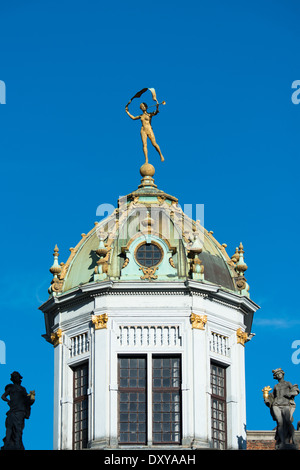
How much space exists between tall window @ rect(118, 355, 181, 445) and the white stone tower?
0.04 metres

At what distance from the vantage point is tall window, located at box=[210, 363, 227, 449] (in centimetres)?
10406

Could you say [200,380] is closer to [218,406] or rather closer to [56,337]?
[218,406]

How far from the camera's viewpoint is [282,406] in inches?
3920

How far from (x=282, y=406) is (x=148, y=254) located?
10711 mm

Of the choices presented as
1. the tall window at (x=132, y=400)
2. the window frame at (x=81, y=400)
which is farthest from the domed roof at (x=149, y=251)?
the tall window at (x=132, y=400)

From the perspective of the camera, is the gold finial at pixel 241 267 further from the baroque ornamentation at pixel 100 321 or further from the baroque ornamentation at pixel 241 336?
the baroque ornamentation at pixel 100 321

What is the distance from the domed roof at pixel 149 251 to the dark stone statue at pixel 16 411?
285 inches

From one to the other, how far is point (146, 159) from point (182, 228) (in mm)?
4943

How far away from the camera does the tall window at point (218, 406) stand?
10406cm

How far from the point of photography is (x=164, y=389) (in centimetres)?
10381

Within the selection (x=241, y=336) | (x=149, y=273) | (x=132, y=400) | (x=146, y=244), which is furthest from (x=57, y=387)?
(x=241, y=336)

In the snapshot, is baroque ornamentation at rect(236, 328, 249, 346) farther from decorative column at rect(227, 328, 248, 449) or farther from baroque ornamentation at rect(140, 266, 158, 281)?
baroque ornamentation at rect(140, 266, 158, 281)

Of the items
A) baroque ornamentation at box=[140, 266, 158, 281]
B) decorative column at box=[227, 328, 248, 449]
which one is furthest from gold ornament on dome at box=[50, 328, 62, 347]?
decorative column at box=[227, 328, 248, 449]
